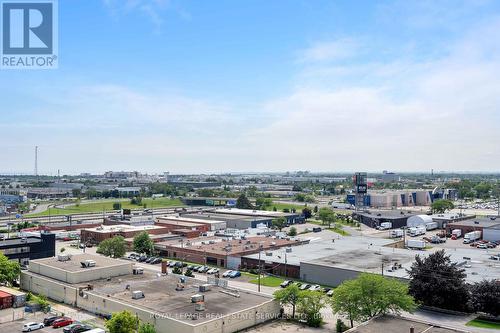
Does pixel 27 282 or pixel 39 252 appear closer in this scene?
pixel 27 282

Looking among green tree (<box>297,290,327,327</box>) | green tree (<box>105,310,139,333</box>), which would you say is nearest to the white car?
green tree (<box>105,310,139,333</box>)

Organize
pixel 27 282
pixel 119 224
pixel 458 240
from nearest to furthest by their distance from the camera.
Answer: pixel 27 282 → pixel 458 240 → pixel 119 224

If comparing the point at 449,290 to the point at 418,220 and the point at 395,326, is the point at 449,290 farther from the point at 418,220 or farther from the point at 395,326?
the point at 418,220

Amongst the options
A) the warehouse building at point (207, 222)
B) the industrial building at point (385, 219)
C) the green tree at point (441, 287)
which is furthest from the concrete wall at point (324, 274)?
the industrial building at point (385, 219)

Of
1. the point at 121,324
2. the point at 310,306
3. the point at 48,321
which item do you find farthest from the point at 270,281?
the point at 48,321

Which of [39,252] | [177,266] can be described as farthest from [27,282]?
[177,266]

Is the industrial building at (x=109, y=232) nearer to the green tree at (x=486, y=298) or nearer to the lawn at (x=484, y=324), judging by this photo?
the green tree at (x=486, y=298)

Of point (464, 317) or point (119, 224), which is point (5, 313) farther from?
point (119, 224)
